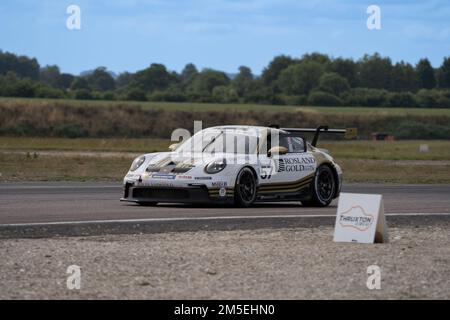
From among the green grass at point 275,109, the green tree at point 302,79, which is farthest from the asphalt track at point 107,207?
the green tree at point 302,79

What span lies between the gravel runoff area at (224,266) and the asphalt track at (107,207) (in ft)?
6.08

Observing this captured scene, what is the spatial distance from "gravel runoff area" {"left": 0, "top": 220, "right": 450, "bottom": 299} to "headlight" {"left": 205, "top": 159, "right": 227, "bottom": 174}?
116 inches

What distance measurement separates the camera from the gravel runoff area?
9.72 meters

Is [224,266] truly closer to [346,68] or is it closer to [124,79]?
[346,68]

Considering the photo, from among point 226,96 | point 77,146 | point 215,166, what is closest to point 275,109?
point 226,96

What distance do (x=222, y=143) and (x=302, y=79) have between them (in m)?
92.8

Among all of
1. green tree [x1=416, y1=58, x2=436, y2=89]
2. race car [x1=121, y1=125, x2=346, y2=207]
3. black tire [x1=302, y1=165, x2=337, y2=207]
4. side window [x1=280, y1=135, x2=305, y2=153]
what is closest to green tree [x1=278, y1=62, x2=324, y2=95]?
green tree [x1=416, y1=58, x2=436, y2=89]

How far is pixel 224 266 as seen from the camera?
1120 centimetres

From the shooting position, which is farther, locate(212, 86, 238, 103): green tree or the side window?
locate(212, 86, 238, 103): green tree

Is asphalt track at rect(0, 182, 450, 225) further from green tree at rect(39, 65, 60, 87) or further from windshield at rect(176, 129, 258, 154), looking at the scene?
green tree at rect(39, 65, 60, 87)

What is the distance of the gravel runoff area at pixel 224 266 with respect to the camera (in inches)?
383

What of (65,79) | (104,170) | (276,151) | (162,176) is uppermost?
(65,79)

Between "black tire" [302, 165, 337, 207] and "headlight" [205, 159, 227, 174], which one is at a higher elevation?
"headlight" [205, 159, 227, 174]

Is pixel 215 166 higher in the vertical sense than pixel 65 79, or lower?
lower
